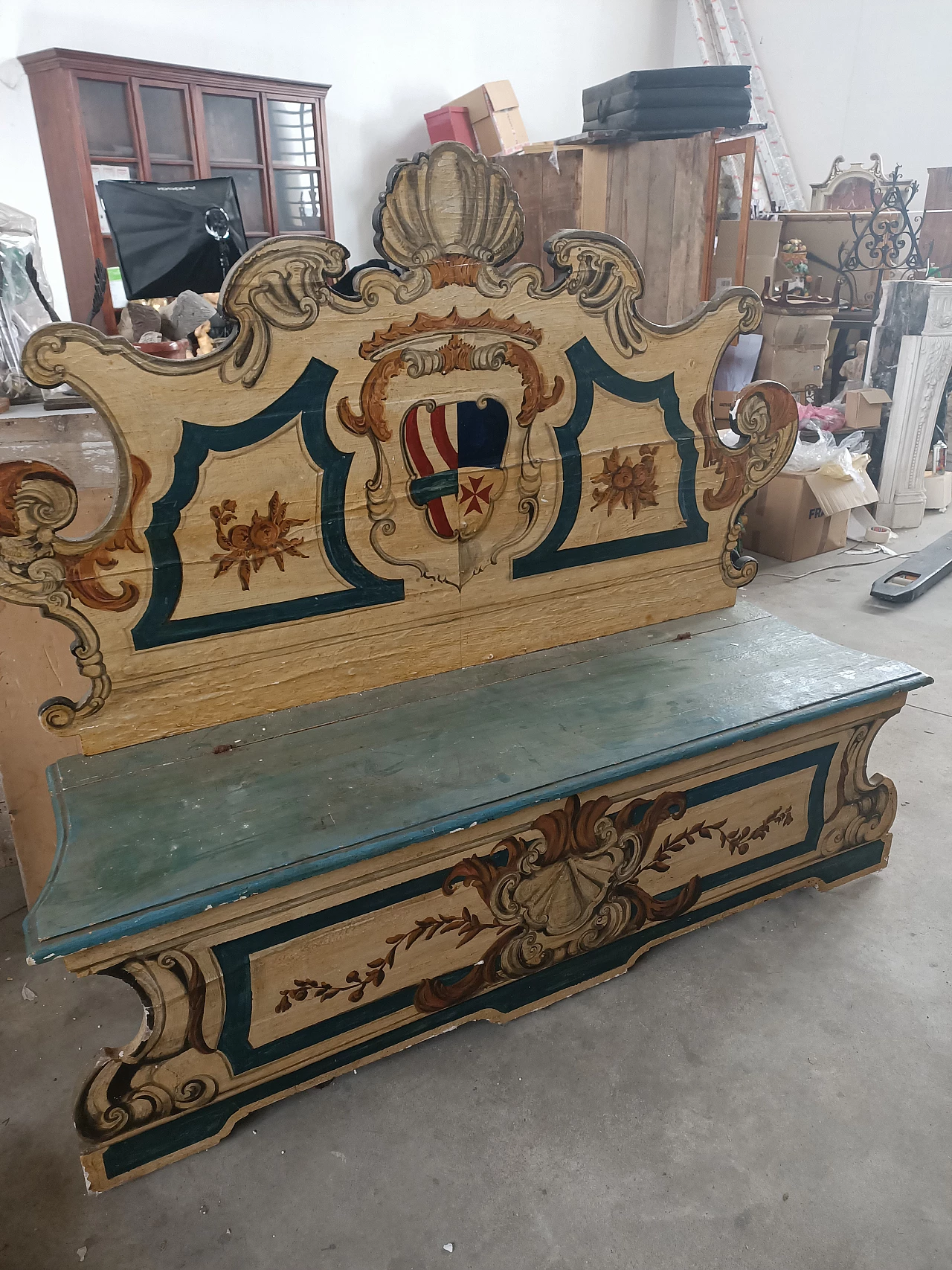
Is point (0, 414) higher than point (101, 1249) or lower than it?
higher

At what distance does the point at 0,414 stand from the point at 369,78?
4.89m

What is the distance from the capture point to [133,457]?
1334 millimetres

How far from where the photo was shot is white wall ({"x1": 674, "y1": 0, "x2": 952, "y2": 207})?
5.75 m

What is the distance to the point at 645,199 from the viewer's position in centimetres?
430

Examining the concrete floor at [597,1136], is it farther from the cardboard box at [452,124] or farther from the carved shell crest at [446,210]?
the cardboard box at [452,124]

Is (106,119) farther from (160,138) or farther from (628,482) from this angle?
(628,482)

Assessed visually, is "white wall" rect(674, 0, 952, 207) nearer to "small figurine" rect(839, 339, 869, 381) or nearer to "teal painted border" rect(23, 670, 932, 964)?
"small figurine" rect(839, 339, 869, 381)

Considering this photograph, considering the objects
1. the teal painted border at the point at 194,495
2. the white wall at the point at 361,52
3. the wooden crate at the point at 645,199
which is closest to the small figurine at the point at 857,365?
the wooden crate at the point at 645,199

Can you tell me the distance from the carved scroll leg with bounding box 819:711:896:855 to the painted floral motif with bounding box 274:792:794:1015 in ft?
1.00

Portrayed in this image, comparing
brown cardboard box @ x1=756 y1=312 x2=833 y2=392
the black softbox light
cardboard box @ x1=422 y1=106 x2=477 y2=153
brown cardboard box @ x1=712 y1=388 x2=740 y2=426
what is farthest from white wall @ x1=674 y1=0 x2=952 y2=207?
the black softbox light

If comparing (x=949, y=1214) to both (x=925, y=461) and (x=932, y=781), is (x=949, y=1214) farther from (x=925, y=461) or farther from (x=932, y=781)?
(x=925, y=461)

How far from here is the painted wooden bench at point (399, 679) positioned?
1.29 m

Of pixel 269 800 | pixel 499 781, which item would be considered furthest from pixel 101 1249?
pixel 499 781

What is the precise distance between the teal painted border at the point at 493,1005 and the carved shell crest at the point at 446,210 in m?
1.25
